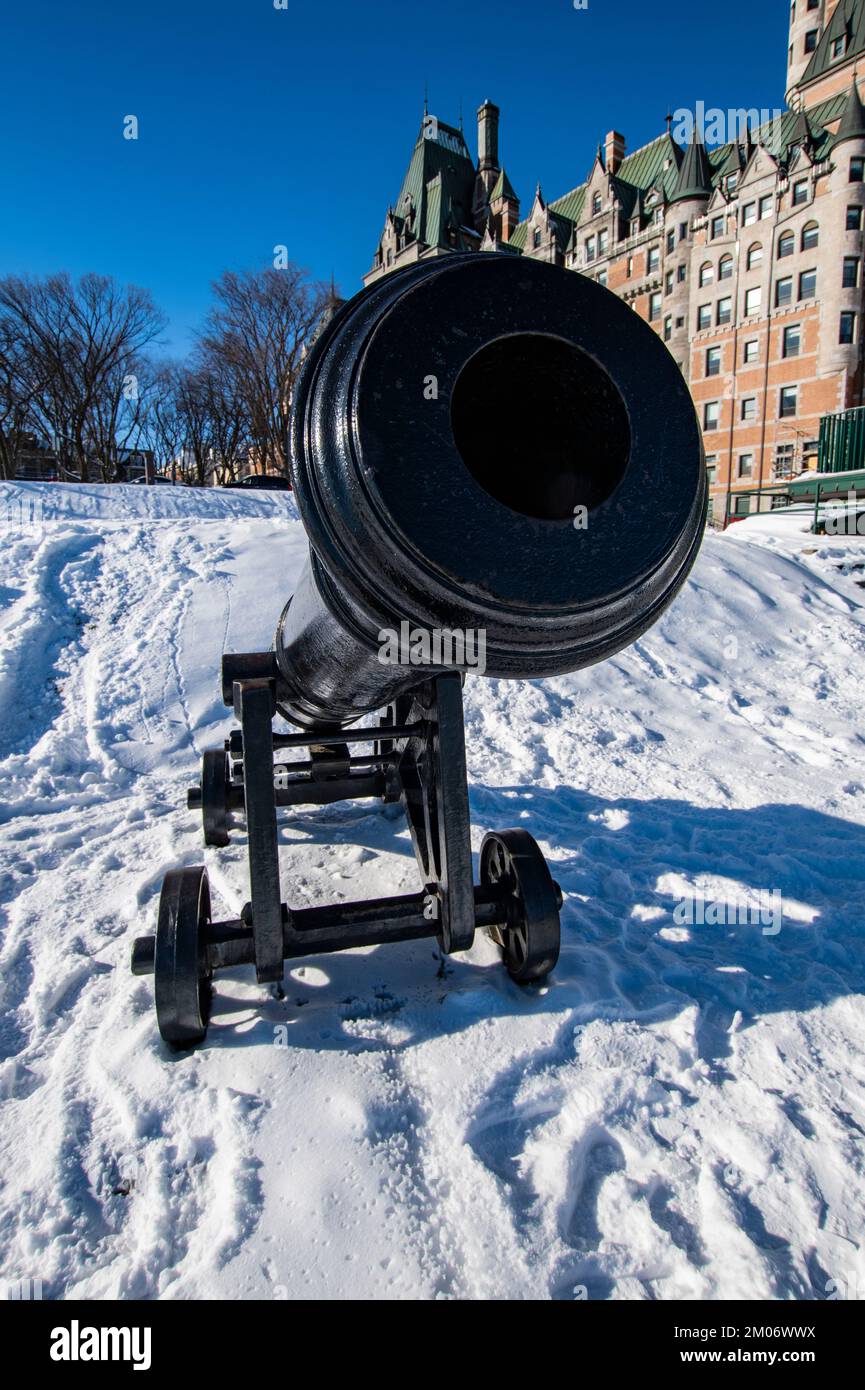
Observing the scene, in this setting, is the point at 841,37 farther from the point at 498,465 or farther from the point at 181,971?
the point at 181,971

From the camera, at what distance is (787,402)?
1303 inches

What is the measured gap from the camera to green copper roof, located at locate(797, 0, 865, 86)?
108ft

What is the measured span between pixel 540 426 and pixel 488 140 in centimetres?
6071

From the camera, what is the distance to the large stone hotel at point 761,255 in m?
30.9

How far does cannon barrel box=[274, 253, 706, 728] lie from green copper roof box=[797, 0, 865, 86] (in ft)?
150

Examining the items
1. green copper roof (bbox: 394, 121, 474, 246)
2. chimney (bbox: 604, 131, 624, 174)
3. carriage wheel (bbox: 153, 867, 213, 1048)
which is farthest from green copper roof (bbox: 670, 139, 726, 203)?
carriage wheel (bbox: 153, 867, 213, 1048)

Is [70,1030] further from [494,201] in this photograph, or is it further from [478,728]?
[494,201]

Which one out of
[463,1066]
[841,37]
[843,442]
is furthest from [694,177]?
[463,1066]

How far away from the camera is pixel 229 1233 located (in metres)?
1.65

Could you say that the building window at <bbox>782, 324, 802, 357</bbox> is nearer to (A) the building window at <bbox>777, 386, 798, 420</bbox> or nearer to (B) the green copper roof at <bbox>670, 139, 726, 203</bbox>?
(A) the building window at <bbox>777, 386, 798, 420</bbox>

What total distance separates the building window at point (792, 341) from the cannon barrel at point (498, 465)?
3782 cm

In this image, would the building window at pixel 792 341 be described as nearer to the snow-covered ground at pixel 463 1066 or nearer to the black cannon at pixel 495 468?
the snow-covered ground at pixel 463 1066

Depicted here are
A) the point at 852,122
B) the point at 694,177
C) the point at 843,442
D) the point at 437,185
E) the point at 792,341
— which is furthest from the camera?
the point at 437,185

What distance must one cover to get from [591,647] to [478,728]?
4306mm
